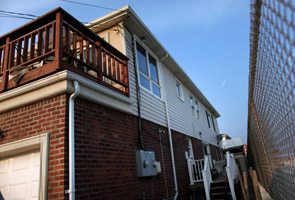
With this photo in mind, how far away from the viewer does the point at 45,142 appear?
3.71 meters

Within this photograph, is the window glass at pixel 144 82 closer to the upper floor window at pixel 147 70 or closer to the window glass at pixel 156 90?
the upper floor window at pixel 147 70

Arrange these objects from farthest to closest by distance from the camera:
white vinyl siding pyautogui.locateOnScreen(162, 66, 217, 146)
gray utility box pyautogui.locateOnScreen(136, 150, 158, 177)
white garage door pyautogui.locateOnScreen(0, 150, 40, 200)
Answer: white vinyl siding pyautogui.locateOnScreen(162, 66, 217, 146), gray utility box pyautogui.locateOnScreen(136, 150, 158, 177), white garage door pyautogui.locateOnScreen(0, 150, 40, 200)

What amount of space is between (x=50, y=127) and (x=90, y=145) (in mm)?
802

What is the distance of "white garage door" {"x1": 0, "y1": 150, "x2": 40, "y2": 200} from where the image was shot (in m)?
3.92

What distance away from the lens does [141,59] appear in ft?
25.3

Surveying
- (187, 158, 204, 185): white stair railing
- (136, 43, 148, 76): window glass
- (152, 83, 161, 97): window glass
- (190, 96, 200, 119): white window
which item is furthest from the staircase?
(190, 96, 200, 119): white window

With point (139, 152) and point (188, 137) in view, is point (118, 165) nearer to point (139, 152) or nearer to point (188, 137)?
point (139, 152)

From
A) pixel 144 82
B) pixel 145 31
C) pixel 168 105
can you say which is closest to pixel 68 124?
pixel 144 82

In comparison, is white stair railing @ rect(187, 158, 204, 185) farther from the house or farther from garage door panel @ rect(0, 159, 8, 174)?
garage door panel @ rect(0, 159, 8, 174)

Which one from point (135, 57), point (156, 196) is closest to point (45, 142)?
point (156, 196)

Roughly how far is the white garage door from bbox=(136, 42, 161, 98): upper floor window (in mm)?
4037

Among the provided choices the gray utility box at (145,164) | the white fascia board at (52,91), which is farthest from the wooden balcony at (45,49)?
the gray utility box at (145,164)

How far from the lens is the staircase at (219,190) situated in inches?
296

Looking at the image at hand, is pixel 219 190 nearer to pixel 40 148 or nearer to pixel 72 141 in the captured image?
pixel 72 141
